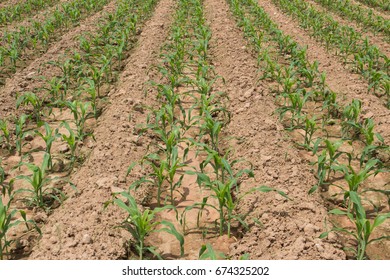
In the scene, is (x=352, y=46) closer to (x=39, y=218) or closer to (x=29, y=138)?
(x=29, y=138)

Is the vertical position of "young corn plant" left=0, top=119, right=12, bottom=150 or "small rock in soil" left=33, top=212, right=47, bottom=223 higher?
"young corn plant" left=0, top=119, right=12, bottom=150

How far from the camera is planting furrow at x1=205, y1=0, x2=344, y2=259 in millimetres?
2885

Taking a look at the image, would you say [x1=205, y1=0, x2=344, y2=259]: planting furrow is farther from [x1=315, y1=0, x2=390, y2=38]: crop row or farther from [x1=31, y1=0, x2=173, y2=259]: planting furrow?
[x1=315, y1=0, x2=390, y2=38]: crop row

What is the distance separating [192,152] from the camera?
433 centimetres

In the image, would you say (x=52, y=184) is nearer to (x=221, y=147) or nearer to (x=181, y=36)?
(x=221, y=147)

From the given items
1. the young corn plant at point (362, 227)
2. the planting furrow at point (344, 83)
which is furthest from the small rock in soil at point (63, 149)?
the planting furrow at point (344, 83)

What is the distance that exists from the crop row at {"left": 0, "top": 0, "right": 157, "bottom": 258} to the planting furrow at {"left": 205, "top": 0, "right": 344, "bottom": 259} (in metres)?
1.73

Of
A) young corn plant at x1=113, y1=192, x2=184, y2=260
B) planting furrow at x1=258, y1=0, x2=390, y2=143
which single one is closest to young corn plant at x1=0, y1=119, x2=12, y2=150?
young corn plant at x1=113, y1=192, x2=184, y2=260

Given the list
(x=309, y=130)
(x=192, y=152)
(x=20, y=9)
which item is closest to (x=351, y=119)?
(x=309, y=130)

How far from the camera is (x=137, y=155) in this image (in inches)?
162

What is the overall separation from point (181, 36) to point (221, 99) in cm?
283

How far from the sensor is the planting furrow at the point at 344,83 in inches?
188

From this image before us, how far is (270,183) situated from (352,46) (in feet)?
17.6

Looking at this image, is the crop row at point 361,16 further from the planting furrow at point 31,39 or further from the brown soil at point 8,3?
the brown soil at point 8,3
